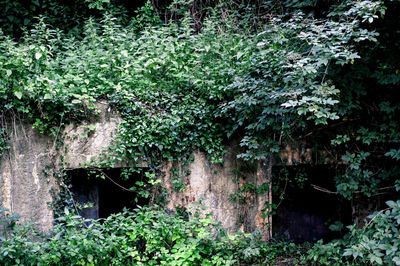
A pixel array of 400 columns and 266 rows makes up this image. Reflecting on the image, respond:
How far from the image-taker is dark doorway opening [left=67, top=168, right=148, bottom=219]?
5508 millimetres

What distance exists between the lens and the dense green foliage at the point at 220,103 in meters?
4.03

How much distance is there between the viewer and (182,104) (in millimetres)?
4984

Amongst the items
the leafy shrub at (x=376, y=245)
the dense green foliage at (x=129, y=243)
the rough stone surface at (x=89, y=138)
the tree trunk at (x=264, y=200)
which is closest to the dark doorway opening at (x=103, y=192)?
the rough stone surface at (x=89, y=138)

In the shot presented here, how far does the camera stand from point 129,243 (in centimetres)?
438

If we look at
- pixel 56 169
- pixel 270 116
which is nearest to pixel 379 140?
pixel 270 116

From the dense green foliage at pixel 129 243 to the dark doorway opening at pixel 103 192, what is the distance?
33.0 inches

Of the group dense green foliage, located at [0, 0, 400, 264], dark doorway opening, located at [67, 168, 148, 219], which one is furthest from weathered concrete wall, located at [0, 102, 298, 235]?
dark doorway opening, located at [67, 168, 148, 219]

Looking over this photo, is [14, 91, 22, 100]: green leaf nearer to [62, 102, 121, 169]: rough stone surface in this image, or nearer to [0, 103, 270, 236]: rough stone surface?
[0, 103, 270, 236]: rough stone surface

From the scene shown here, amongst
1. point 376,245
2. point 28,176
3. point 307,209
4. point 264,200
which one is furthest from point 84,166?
point 307,209

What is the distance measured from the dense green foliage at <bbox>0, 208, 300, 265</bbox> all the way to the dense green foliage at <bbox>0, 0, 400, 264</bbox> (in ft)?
0.07

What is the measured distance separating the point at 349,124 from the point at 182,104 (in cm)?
270

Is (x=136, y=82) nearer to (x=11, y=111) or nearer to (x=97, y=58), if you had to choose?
(x=97, y=58)

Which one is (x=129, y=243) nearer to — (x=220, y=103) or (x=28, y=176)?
(x=28, y=176)

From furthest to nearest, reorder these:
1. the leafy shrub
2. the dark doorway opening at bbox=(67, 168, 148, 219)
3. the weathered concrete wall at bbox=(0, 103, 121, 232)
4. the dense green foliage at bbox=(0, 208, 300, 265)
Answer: the dark doorway opening at bbox=(67, 168, 148, 219), the weathered concrete wall at bbox=(0, 103, 121, 232), the leafy shrub, the dense green foliage at bbox=(0, 208, 300, 265)
